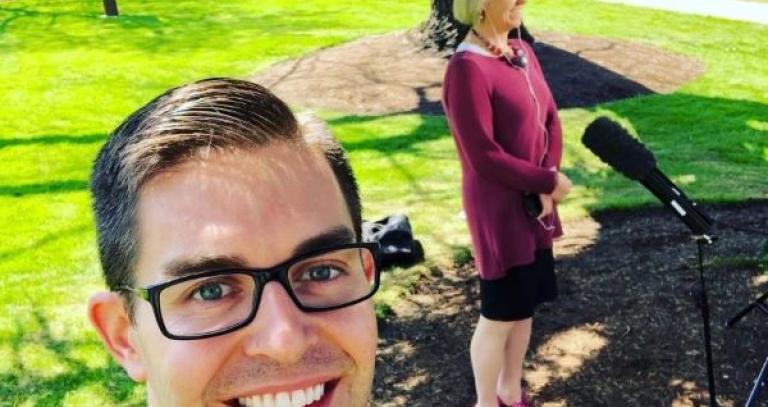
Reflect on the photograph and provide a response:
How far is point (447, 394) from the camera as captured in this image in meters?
4.74

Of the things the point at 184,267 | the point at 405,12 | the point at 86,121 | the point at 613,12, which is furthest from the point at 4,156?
the point at 613,12

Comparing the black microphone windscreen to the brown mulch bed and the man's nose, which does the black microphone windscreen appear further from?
the man's nose

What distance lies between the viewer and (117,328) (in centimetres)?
182

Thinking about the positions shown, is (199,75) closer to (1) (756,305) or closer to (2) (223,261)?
(1) (756,305)

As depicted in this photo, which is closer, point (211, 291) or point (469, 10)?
point (211, 291)

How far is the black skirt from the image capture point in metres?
3.89

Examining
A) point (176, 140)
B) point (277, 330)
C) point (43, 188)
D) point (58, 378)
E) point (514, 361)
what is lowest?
point (43, 188)

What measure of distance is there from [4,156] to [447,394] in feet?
22.0

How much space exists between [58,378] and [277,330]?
13.2 ft

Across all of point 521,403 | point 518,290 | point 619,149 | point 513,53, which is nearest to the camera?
point 619,149

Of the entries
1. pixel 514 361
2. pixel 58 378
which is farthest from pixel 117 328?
pixel 58 378

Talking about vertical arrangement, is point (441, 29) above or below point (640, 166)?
below

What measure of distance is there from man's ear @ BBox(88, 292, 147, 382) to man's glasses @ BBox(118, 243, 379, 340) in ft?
0.64

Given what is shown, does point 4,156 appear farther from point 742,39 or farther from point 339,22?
point 742,39
